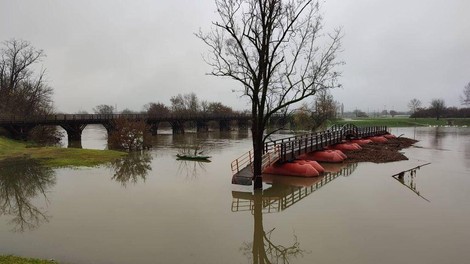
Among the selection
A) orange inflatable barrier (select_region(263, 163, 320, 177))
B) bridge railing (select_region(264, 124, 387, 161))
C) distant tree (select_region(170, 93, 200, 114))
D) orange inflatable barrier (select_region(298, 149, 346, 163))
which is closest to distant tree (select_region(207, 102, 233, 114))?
distant tree (select_region(170, 93, 200, 114))

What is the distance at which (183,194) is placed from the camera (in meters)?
18.7

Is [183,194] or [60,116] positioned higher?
[60,116]

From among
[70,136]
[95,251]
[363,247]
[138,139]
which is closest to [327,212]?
[363,247]

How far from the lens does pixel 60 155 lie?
3219 cm

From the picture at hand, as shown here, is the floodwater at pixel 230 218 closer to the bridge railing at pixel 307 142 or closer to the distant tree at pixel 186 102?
the bridge railing at pixel 307 142

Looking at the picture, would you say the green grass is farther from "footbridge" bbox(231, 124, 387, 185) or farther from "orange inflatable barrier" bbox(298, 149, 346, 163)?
"orange inflatable barrier" bbox(298, 149, 346, 163)

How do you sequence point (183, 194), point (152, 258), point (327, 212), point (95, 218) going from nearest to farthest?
point (152, 258)
point (95, 218)
point (327, 212)
point (183, 194)

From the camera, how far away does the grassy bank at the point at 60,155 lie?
2891cm

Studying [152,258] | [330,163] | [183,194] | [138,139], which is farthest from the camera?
[138,139]

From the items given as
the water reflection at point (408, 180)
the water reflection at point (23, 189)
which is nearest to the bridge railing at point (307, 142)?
the water reflection at point (408, 180)

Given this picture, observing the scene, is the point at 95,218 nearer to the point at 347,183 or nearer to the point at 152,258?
the point at 152,258

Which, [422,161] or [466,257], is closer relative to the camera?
[466,257]

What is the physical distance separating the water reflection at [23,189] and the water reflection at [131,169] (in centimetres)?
406

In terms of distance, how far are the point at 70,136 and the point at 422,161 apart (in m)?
49.7
